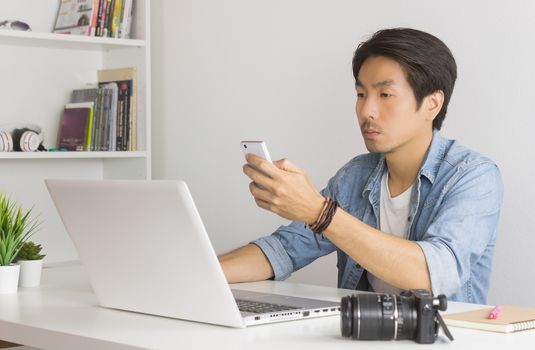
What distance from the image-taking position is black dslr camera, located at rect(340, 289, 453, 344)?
1.36 m

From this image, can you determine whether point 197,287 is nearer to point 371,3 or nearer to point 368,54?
point 368,54

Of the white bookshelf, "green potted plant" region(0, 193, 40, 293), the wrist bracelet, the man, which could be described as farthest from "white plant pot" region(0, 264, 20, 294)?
the white bookshelf

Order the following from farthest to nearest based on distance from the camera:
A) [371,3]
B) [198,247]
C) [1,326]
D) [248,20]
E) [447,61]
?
[248,20] < [371,3] < [447,61] < [1,326] < [198,247]

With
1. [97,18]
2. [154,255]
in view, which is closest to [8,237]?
[154,255]

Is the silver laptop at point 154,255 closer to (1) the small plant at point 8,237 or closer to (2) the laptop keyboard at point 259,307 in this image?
(2) the laptop keyboard at point 259,307

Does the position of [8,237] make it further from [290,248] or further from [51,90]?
[51,90]

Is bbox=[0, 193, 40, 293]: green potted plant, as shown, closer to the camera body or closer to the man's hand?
the man's hand

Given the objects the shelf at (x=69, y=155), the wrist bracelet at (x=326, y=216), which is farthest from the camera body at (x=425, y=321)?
the shelf at (x=69, y=155)

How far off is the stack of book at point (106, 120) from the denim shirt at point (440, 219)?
4.22 ft

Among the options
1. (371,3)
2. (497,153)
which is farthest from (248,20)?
(497,153)

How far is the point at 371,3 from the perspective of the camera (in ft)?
9.43

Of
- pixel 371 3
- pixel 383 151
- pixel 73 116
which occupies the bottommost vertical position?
pixel 383 151

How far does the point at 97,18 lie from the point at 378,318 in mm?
2337

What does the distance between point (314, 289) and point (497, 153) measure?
0.90 metres
